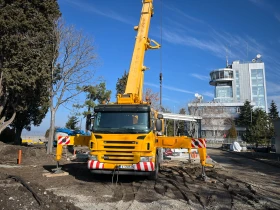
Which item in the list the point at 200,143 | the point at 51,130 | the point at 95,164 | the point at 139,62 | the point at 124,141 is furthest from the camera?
the point at 51,130

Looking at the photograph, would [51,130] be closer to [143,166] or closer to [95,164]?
[95,164]

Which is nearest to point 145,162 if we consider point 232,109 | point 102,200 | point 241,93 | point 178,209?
point 102,200

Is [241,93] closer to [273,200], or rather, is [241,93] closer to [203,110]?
[203,110]

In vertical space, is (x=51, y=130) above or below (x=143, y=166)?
above

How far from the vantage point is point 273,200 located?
752cm

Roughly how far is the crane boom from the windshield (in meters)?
1.40

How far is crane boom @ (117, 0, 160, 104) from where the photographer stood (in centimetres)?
1152

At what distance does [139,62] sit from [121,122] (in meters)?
4.41

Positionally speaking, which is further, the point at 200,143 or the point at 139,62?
the point at 139,62

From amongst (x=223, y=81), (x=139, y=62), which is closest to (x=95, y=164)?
(x=139, y=62)

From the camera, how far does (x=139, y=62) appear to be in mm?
13086

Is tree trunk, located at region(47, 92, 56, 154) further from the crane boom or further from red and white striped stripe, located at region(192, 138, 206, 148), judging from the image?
red and white striped stripe, located at region(192, 138, 206, 148)

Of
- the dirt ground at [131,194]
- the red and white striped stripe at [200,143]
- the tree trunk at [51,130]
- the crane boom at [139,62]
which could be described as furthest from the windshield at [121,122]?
the tree trunk at [51,130]

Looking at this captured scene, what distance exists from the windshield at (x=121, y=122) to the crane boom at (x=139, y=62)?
1.40 metres
